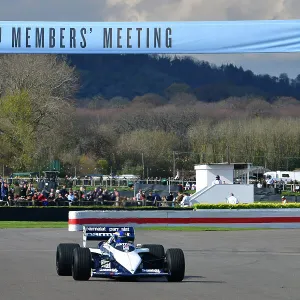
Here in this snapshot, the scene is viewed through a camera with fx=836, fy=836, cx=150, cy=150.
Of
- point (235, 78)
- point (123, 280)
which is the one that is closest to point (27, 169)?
point (235, 78)

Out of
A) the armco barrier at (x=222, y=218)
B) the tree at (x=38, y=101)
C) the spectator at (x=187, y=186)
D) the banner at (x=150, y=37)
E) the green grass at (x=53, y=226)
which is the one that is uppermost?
the tree at (x=38, y=101)

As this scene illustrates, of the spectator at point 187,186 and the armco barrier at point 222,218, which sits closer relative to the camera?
the armco barrier at point 222,218

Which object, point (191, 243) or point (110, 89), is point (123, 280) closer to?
point (191, 243)

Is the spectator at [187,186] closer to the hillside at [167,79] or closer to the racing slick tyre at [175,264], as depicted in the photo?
the hillside at [167,79]

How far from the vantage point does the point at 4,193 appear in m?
38.6

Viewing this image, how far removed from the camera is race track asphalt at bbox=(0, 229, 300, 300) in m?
11.8

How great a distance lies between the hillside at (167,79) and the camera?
71125mm

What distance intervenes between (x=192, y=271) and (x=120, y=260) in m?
3.01

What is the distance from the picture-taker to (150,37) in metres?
23.5

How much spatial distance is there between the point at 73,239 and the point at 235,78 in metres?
50.8

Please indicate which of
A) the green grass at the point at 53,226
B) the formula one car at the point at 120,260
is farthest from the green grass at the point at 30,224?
the formula one car at the point at 120,260

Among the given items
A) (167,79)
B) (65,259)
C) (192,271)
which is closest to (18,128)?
(167,79)

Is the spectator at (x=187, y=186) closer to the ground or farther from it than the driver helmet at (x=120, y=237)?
farther from it

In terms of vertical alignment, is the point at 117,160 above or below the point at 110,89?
below
